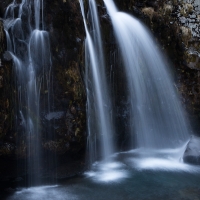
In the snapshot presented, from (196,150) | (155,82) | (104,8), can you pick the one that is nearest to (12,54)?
(104,8)

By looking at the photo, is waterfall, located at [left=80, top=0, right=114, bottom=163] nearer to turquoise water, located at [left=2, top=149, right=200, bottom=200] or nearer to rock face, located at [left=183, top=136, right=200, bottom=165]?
turquoise water, located at [left=2, top=149, right=200, bottom=200]

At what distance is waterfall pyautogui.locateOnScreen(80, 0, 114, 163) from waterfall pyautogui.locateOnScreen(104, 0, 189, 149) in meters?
0.91

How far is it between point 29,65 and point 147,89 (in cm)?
441

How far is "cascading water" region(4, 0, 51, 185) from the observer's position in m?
7.19

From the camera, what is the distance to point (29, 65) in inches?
287

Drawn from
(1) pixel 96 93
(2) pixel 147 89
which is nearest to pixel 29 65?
(1) pixel 96 93

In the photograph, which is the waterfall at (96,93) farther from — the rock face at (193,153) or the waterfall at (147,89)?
the rock face at (193,153)

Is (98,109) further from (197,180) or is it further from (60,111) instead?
(197,180)

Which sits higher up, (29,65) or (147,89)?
(29,65)

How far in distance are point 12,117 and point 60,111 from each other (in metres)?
1.23

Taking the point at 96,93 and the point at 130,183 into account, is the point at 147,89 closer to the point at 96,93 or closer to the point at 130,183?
the point at 96,93

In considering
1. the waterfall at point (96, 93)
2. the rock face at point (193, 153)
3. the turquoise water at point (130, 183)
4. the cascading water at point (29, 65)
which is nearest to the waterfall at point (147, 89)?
the waterfall at point (96, 93)

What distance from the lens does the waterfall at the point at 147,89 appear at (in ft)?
31.3

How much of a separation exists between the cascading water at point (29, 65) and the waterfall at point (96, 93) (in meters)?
1.28
